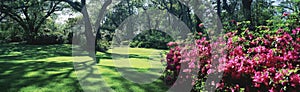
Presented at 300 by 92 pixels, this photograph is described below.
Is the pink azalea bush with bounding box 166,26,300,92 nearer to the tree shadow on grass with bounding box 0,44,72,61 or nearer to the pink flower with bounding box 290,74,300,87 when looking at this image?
the pink flower with bounding box 290,74,300,87

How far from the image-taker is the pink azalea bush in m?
3.80

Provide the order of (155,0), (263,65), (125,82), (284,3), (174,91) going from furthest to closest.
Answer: (155,0) → (284,3) → (125,82) → (174,91) → (263,65)

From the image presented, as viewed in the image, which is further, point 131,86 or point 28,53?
point 28,53

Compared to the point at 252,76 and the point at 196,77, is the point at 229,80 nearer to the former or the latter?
the point at 252,76

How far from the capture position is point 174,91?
5.83 m

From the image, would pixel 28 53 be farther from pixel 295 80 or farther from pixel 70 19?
pixel 70 19

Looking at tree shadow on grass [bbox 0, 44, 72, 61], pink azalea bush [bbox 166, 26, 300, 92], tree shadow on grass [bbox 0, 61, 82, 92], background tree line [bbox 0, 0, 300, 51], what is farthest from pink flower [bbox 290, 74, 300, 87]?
tree shadow on grass [bbox 0, 44, 72, 61]

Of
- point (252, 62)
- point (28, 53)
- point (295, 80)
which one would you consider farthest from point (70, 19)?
point (295, 80)

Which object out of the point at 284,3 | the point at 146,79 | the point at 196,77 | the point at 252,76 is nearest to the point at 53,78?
the point at 146,79

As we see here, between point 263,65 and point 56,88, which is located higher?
point 263,65

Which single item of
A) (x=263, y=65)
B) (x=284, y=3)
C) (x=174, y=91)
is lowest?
(x=174, y=91)

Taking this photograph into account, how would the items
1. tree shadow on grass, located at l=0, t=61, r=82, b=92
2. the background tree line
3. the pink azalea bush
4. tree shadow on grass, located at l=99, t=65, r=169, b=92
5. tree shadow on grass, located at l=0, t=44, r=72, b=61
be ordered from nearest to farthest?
the pink azalea bush < tree shadow on grass, located at l=0, t=61, r=82, b=92 < tree shadow on grass, located at l=99, t=65, r=169, b=92 < tree shadow on grass, located at l=0, t=44, r=72, b=61 < the background tree line

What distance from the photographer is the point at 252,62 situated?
4.18 meters

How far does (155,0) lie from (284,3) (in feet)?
48.2
